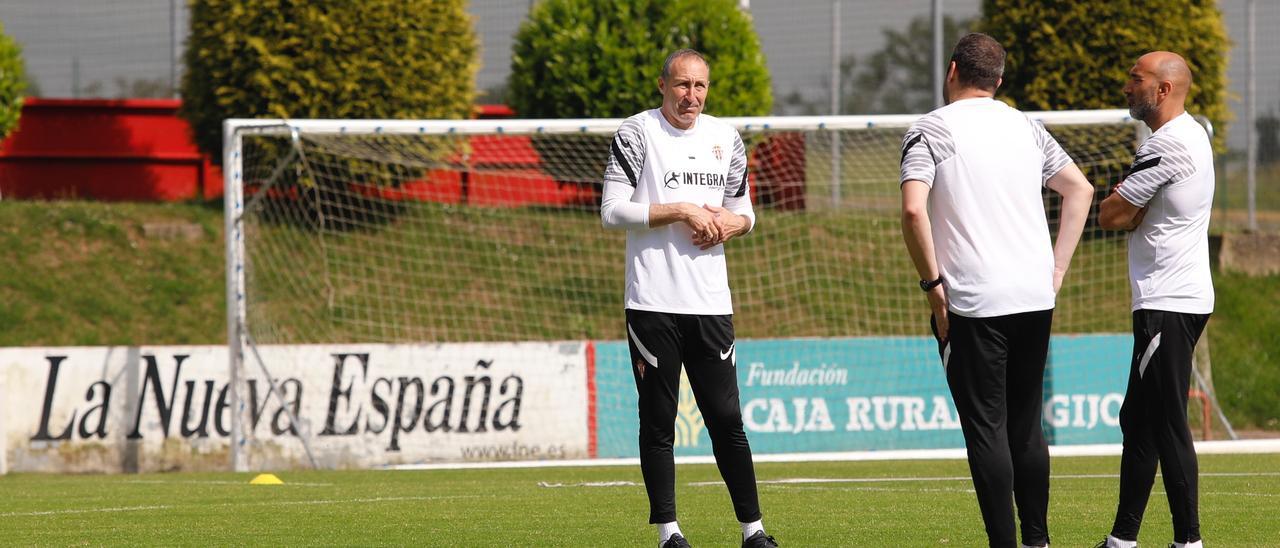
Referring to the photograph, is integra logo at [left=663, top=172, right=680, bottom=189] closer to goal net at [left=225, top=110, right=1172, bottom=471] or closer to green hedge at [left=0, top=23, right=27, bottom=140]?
goal net at [left=225, top=110, right=1172, bottom=471]

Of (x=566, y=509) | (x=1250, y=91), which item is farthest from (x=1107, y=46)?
(x=566, y=509)

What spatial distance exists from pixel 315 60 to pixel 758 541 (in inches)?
456

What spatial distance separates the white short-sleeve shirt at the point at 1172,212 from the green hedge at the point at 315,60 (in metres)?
11.6

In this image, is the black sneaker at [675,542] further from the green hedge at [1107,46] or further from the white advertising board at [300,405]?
the green hedge at [1107,46]

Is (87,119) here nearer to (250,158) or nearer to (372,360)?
(250,158)

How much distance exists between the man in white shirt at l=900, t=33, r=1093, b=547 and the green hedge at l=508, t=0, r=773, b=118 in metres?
11.3

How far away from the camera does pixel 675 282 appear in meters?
5.36

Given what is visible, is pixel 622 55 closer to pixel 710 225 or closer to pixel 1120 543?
pixel 710 225

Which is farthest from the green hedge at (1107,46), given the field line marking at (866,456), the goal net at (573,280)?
the field line marking at (866,456)

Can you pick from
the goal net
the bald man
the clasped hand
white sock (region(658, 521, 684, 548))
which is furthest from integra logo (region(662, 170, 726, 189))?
the goal net

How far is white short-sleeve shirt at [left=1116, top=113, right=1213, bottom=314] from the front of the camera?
5.22m

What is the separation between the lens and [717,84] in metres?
16.3

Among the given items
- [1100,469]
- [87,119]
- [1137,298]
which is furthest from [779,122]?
[87,119]

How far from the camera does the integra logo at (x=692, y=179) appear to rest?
544 cm
